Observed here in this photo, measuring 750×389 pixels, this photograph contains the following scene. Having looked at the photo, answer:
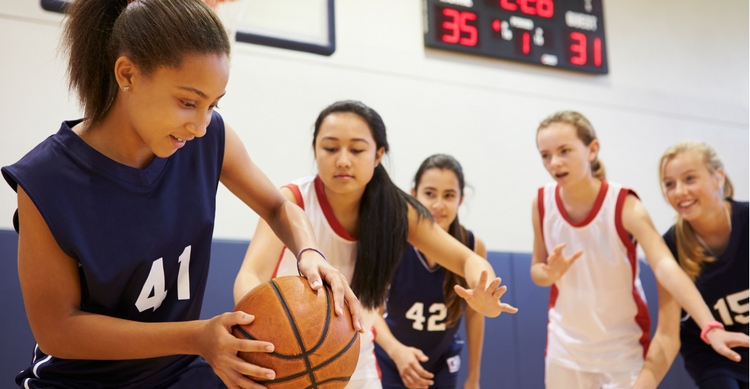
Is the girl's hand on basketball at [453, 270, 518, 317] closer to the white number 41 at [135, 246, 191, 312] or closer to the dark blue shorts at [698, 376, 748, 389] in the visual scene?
the white number 41 at [135, 246, 191, 312]

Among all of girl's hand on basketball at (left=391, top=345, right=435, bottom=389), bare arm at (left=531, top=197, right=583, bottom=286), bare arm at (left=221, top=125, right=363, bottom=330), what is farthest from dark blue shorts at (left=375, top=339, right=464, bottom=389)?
bare arm at (left=221, top=125, right=363, bottom=330)

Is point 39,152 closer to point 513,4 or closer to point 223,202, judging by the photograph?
point 223,202

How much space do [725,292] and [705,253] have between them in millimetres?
218

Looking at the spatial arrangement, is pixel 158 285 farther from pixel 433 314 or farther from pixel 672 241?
pixel 672 241

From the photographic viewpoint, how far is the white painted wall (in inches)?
159

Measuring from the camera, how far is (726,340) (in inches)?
109

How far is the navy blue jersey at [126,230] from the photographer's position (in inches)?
57.9

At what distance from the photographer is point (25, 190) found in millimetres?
1424

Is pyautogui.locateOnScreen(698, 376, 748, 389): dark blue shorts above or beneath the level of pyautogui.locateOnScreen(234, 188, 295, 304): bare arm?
beneath

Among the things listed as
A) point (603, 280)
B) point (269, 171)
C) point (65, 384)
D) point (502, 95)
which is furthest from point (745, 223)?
point (65, 384)

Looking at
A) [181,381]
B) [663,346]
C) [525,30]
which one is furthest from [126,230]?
[525,30]

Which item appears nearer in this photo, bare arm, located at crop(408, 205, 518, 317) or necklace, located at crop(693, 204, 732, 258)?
bare arm, located at crop(408, 205, 518, 317)

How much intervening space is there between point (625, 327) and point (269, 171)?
2482 mm

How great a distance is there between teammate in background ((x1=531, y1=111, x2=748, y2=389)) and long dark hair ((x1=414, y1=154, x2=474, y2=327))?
0.40 meters
